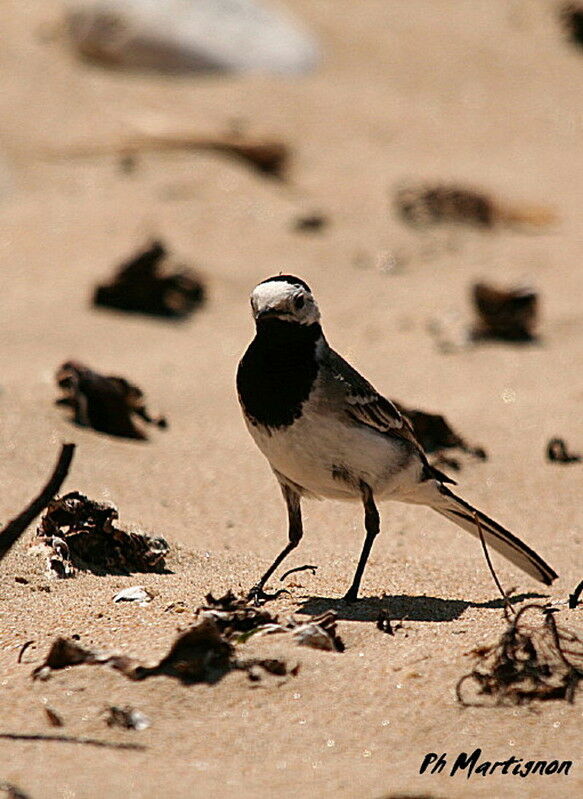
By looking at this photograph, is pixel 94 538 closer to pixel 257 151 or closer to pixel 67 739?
pixel 67 739

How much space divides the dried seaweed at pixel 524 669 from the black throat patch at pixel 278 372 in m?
1.25

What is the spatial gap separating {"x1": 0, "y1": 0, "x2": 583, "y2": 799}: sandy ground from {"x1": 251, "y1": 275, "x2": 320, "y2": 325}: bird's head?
104cm

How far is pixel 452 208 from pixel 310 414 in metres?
7.58

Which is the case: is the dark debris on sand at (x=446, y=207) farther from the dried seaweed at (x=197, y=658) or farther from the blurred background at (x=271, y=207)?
the dried seaweed at (x=197, y=658)

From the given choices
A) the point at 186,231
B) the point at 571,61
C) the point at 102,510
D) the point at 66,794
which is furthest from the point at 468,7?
the point at 66,794

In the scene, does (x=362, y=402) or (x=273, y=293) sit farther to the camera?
(x=362, y=402)

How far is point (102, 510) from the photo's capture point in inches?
197

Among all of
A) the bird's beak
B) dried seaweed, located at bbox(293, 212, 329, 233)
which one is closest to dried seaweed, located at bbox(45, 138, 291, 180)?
dried seaweed, located at bbox(293, 212, 329, 233)

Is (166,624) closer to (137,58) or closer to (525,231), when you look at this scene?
(525,231)

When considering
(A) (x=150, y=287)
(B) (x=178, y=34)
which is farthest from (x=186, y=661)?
(B) (x=178, y=34)

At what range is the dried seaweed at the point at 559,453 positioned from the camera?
7164 millimetres

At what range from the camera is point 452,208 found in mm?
11852

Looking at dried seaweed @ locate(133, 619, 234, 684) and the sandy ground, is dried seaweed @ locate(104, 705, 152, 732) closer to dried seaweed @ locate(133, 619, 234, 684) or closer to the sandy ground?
the sandy ground

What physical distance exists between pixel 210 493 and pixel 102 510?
149cm
